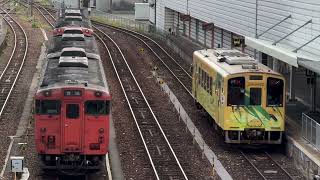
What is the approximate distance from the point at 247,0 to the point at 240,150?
38.0ft

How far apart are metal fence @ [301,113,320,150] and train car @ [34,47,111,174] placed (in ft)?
20.7

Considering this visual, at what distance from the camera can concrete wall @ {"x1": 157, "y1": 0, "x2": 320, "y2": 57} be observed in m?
24.7

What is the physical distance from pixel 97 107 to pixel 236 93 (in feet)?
17.8

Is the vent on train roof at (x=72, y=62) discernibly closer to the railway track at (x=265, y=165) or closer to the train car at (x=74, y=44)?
the train car at (x=74, y=44)

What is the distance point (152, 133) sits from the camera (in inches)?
1005

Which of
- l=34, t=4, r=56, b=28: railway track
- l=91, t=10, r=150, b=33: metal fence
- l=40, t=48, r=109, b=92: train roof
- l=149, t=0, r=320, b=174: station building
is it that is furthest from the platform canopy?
l=34, t=4, r=56, b=28: railway track

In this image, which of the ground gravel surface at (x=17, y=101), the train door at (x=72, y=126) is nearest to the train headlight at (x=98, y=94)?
the train door at (x=72, y=126)

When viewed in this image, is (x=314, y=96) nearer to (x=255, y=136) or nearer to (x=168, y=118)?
(x=255, y=136)

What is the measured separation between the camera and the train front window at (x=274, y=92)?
74.0ft

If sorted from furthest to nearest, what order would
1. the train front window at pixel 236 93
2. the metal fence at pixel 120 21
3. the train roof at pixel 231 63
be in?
the metal fence at pixel 120 21, the train roof at pixel 231 63, the train front window at pixel 236 93

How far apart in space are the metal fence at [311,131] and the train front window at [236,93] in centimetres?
209

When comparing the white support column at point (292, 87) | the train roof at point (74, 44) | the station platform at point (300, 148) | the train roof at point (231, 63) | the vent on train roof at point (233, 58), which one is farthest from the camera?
the white support column at point (292, 87)

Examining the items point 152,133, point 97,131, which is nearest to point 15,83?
point 152,133

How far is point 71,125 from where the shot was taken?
18.9 metres
